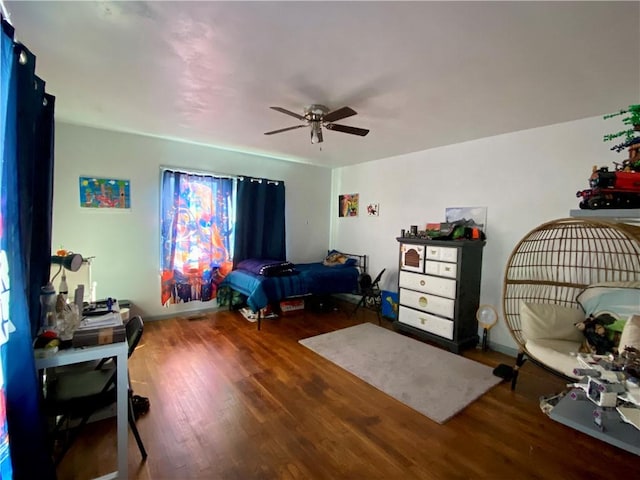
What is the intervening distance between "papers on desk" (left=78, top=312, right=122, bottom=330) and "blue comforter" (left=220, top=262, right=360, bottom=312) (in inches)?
74.2

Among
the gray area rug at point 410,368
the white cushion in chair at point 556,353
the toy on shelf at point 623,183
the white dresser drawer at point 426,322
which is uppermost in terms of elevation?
the toy on shelf at point 623,183

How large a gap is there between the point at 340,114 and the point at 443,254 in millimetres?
2018

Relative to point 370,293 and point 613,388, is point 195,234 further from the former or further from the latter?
point 613,388

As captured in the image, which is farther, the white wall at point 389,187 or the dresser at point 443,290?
the dresser at point 443,290

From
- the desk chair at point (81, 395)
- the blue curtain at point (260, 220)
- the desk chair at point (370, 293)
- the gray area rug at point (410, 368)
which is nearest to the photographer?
the desk chair at point (81, 395)

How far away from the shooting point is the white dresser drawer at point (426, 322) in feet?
11.2

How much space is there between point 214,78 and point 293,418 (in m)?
2.51

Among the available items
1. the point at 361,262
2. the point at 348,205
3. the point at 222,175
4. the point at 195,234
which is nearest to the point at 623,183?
the point at 361,262

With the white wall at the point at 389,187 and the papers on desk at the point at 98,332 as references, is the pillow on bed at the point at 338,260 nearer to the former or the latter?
the white wall at the point at 389,187

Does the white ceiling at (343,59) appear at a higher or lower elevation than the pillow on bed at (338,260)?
higher

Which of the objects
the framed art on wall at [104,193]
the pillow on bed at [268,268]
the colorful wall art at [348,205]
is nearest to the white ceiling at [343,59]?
the framed art on wall at [104,193]

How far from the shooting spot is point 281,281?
160 inches

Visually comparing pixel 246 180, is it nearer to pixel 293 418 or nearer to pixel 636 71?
pixel 293 418

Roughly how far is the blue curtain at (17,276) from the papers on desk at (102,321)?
1.62ft
